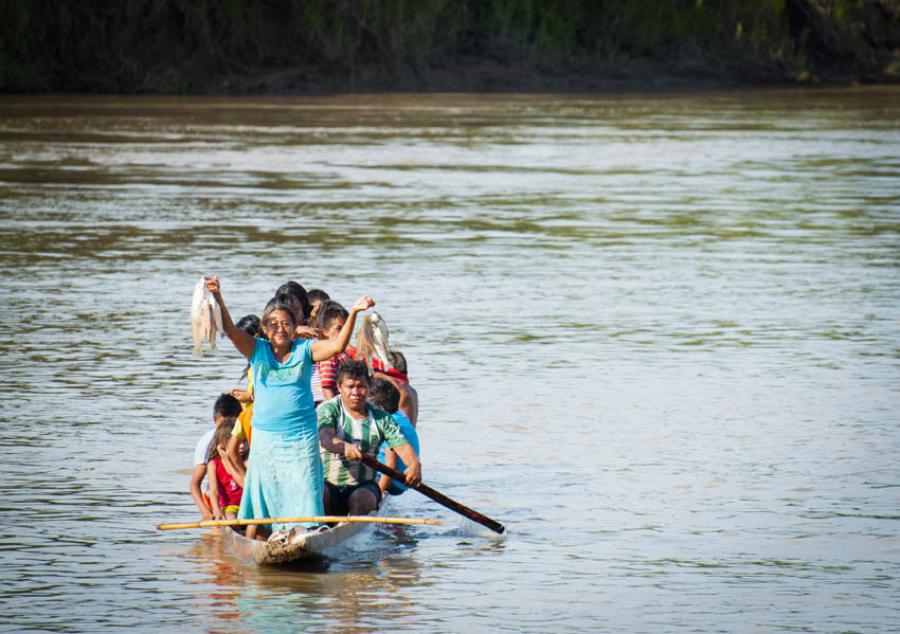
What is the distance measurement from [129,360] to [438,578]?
6.31 metres

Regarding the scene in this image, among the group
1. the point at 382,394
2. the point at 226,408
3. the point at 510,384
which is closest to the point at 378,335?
the point at 382,394

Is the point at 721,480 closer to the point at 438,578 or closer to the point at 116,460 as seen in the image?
the point at 438,578

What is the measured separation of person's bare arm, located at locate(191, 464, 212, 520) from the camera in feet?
32.3

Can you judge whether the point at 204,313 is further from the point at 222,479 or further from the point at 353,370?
the point at 222,479

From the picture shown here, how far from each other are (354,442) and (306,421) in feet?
2.21

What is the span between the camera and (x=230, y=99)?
60094mm

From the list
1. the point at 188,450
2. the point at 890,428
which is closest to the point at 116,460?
the point at 188,450

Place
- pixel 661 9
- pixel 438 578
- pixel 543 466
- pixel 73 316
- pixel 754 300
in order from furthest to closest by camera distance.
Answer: pixel 661 9 → pixel 754 300 → pixel 73 316 → pixel 543 466 → pixel 438 578

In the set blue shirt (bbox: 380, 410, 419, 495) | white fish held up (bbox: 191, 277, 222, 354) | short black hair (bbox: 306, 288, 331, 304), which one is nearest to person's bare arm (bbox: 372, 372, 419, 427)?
blue shirt (bbox: 380, 410, 419, 495)

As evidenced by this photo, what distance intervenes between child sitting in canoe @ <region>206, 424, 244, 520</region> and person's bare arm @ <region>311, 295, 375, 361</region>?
1081 millimetres

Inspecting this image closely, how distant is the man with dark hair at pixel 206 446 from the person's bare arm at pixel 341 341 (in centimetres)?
112

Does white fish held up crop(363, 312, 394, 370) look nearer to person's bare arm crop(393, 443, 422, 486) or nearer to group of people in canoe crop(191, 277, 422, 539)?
group of people in canoe crop(191, 277, 422, 539)

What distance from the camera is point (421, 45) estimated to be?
2630 inches

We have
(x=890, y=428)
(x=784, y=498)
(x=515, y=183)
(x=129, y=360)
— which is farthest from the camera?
(x=515, y=183)
